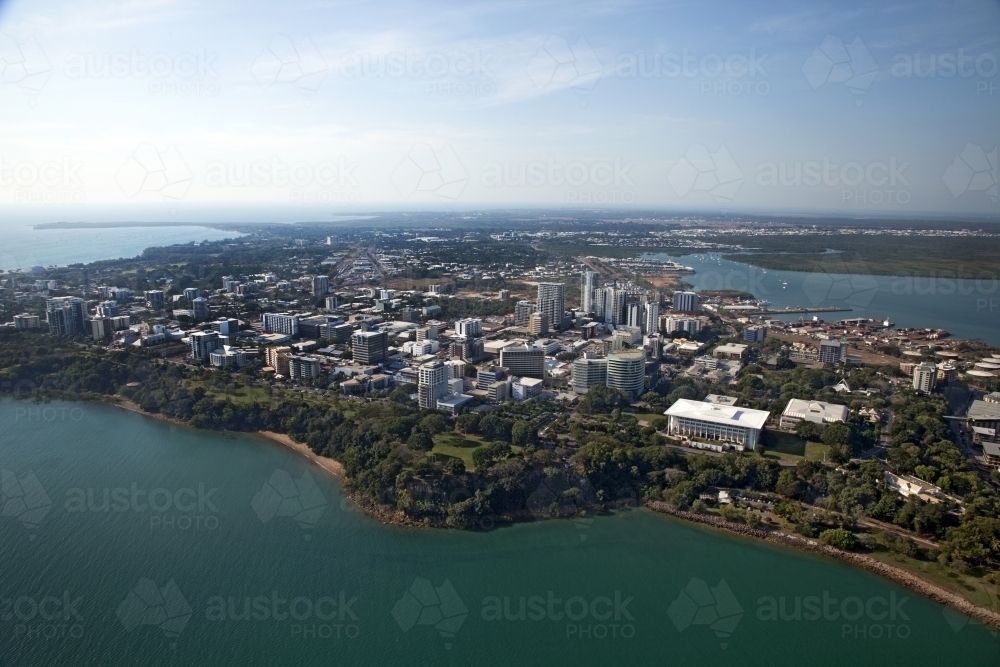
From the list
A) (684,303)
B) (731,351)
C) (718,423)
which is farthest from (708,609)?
(684,303)

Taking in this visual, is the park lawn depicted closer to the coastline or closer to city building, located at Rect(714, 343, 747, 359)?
the coastline

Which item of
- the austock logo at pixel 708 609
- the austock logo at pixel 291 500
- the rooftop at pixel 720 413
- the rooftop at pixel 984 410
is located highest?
the rooftop at pixel 720 413

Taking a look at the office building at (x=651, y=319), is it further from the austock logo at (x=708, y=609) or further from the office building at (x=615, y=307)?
the austock logo at (x=708, y=609)

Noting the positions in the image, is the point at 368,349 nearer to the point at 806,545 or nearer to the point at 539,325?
the point at 539,325

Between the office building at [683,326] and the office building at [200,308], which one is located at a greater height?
the office building at [200,308]

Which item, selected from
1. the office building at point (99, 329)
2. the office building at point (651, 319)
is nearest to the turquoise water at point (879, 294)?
the office building at point (651, 319)

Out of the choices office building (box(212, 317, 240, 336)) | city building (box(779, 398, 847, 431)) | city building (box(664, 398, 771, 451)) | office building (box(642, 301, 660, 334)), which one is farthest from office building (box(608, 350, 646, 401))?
office building (box(212, 317, 240, 336))

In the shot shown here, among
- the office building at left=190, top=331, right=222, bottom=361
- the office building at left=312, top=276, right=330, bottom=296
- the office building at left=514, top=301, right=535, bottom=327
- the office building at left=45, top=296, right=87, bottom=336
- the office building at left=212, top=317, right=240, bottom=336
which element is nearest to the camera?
the office building at left=190, top=331, right=222, bottom=361

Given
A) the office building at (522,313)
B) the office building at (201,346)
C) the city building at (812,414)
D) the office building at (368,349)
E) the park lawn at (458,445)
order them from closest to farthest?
the park lawn at (458,445) → the city building at (812,414) → the office building at (368,349) → the office building at (201,346) → the office building at (522,313)
